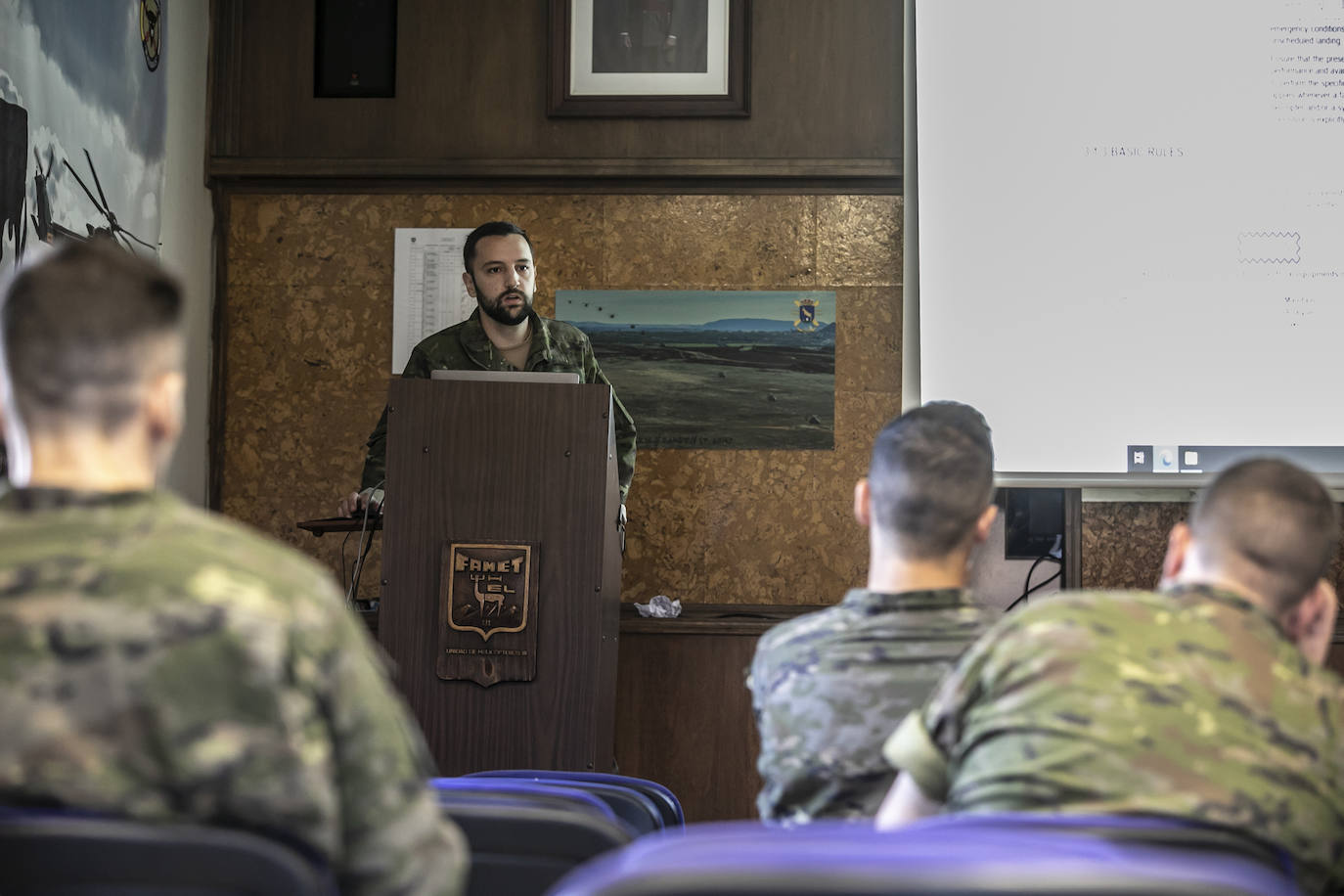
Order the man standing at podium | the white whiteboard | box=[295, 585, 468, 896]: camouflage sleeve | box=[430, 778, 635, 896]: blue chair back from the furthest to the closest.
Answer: the white whiteboard
the man standing at podium
box=[430, 778, 635, 896]: blue chair back
box=[295, 585, 468, 896]: camouflage sleeve

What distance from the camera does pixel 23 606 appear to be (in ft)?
2.93

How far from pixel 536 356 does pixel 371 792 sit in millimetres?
2660

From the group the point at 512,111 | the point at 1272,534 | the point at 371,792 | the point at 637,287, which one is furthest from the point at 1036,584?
the point at 371,792

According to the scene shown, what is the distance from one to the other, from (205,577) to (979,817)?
0.55m

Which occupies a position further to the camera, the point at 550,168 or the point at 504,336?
the point at 550,168

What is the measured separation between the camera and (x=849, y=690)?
139cm

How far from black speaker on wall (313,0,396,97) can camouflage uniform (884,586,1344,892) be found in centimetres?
Result: 375

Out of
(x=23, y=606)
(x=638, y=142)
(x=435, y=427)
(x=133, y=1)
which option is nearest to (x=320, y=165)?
(x=133, y=1)

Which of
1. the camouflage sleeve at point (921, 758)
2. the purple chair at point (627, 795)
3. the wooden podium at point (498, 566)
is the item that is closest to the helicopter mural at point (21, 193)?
the wooden podium at point (498, 566)

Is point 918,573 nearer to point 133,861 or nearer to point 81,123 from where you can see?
point 133,861

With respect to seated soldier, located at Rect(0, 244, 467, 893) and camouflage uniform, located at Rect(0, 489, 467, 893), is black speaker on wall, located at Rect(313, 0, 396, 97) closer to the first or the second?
seated soldier, located at Rect(0, 244, 467, 893)

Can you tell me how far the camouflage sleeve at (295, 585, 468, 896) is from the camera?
96 cm

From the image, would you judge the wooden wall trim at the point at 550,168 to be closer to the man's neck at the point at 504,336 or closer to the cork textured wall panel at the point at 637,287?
the cork textured wall panel at the point at 637,287

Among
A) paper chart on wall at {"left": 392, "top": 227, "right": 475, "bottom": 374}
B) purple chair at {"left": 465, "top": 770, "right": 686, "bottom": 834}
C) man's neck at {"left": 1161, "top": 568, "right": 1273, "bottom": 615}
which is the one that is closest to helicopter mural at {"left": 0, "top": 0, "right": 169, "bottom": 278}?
paper chart on wall at {"left": 392, "top": 227, "right": 475, "bottom": 374}
